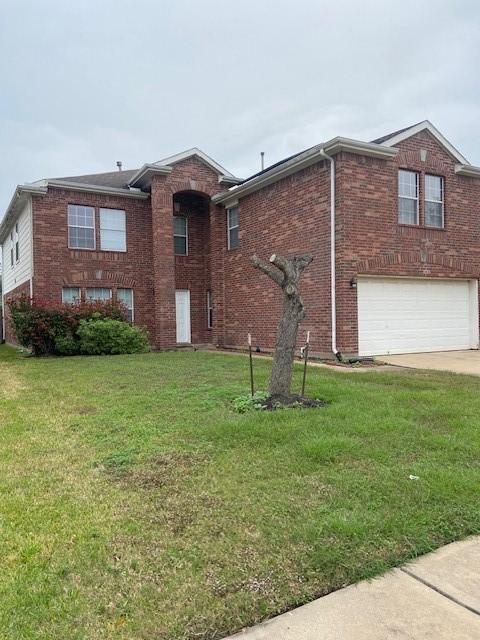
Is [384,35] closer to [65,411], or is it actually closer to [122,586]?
[65,411]

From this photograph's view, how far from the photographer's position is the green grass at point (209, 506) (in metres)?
2.34

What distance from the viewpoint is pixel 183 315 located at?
18109 millimetres

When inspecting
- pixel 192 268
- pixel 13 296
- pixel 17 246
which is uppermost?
pixel 17 246

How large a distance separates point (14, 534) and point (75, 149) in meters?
29.1

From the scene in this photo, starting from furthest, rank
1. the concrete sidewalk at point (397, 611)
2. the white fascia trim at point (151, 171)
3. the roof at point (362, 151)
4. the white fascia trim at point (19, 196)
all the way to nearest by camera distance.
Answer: the white fascia trim at point (151, 171)
the white fascia trim at point (19, 196)
the roof at point (362, 151)
the concrete sidewalk at point (397, 611)

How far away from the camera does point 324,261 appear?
39.5 feet

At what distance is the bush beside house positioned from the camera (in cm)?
1410

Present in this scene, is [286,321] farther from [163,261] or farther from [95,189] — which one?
[95,189]

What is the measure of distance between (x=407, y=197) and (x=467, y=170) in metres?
2.37

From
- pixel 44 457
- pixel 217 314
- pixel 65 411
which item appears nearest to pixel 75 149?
pixel 217 314

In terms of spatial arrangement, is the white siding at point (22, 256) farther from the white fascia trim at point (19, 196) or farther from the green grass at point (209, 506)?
the green grass at point (209, 506)

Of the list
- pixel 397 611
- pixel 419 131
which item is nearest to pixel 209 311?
pixel 419 131

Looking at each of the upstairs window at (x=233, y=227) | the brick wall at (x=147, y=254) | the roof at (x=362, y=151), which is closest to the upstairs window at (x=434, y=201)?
the roof at (x=362, y=151)

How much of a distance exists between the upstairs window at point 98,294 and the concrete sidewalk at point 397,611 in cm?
1533
